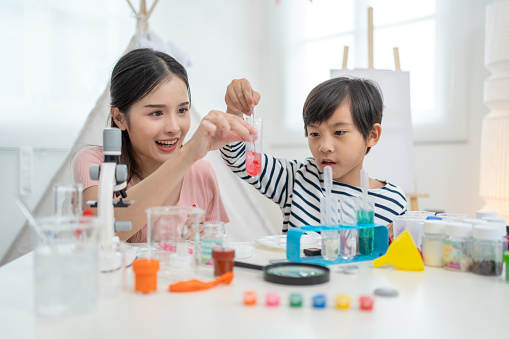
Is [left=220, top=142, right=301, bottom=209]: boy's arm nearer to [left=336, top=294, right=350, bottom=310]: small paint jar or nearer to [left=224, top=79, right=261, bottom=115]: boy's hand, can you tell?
[left=224, top=79, right=261, bottom=115]: boy's hand

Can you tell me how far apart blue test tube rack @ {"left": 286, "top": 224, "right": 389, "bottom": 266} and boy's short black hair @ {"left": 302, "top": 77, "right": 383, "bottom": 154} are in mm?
474

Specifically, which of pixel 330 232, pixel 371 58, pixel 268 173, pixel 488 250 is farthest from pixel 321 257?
pixel 371 58

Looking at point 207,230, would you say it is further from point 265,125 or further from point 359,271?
point 265,125

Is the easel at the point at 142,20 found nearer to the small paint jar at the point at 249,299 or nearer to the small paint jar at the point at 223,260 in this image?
the small paint jar at the point at 223,260

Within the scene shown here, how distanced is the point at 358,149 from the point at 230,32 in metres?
2.31

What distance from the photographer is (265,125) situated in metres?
3.47

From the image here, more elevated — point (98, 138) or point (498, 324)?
point (98, 138)

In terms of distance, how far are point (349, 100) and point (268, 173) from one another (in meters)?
0.33

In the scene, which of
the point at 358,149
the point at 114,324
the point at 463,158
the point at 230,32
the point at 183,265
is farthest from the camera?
the point at 230,32

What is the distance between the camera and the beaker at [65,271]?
1.82 feet

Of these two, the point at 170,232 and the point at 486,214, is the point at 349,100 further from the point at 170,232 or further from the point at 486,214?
the point at 170,232

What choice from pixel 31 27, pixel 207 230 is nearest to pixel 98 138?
pixel 31 27

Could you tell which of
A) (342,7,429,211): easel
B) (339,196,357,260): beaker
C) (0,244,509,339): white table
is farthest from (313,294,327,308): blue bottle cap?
(342,7,429,211): easel

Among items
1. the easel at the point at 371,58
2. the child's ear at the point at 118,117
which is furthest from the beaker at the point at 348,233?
the easel at the point at 371,58
